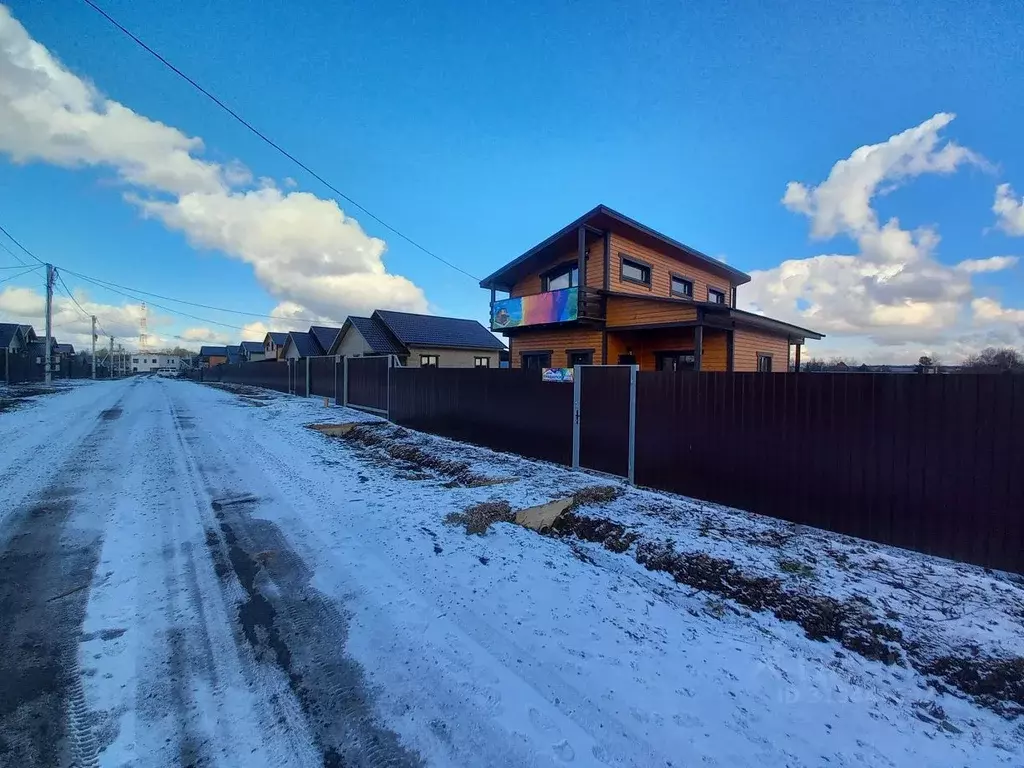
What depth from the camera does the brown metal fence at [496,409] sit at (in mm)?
7875

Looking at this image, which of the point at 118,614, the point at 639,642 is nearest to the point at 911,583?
the point at 639,642

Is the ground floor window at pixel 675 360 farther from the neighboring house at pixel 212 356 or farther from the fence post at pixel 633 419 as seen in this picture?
the neighboring house at pixel 212 356

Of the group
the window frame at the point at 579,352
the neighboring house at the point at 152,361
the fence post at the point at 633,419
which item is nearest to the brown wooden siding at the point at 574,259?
the window frame at the point at 579,352

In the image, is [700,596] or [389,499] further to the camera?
[389,499]

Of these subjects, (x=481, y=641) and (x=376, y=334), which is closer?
(x=481, y=641)

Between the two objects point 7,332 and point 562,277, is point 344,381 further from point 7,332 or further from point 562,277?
point 7,332

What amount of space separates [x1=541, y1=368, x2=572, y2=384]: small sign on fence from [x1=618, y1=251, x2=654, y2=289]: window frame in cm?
774

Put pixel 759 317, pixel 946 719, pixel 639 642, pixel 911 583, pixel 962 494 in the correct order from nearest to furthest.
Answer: pixel 946 719 → pixel 639 642 → pixel 911 583 → pixel 962 494 → pixel 759 317

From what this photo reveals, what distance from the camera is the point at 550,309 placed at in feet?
47.3

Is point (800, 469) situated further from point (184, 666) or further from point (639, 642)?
point (184, 666)

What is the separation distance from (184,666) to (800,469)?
5610mm

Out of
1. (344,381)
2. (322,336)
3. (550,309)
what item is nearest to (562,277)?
(550,309)

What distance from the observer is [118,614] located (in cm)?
296

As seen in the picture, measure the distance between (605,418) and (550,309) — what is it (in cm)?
807
